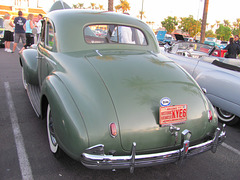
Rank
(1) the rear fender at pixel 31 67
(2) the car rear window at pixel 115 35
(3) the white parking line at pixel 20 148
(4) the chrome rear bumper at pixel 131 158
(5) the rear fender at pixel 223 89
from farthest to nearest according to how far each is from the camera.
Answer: (1) the rear fender at pixel 31 67, (5) the rear fender at pixel 223 89, (2) the car rear window at pixel 115 35, (3) the white parking line at pixel 20 148, (4) the chrome rear bumper at pixel 131 158

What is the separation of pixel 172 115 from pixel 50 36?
2182mm

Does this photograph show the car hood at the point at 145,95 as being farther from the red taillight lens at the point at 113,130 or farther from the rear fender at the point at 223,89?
the rear fender at the point at 223,89

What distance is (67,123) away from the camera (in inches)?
82.2

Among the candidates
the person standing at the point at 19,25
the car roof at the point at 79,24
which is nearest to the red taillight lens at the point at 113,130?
the car roof at the point at 79,24

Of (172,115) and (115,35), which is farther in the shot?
(115,35)

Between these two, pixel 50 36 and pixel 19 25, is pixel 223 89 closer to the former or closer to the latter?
pixel 50 36

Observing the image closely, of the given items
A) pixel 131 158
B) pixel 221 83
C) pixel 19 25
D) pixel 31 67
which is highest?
pixel 19 25

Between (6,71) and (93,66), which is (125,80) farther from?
(6,71)

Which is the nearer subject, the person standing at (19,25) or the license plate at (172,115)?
the license plate at (172,115)

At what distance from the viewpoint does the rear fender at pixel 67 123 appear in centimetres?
201

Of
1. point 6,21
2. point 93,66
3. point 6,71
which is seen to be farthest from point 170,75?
point 6,21

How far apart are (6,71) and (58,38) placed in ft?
16.3

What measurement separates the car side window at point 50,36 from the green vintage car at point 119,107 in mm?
133

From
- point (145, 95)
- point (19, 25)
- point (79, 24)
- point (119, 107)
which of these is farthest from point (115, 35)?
point (19, 25)
